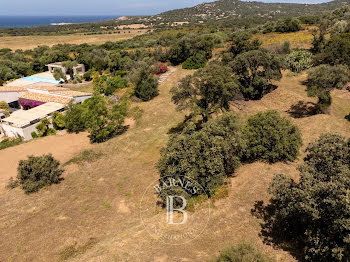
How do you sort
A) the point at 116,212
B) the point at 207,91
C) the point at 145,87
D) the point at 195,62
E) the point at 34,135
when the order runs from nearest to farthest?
1. the point at 116,212
2. the point at 207,91
3. the point at 34,135
4. the point at 145,87
5. the point at 195,62

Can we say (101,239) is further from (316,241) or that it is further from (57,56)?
(57,56)

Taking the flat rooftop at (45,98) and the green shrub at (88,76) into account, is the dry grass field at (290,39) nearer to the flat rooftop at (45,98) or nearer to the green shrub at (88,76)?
the flat rooftop at (45,98)

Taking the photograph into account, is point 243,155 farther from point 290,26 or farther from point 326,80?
point 290,26

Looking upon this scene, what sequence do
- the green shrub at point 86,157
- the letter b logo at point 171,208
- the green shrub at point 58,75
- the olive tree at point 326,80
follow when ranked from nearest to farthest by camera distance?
the letter b logo at point 171,208 → the green shrub at point 86,157 → the olive tree at point 326,80 → the green shrub at point 58,75

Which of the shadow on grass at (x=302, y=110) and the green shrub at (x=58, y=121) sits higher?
the shadow on grass at (x=302, y=110)

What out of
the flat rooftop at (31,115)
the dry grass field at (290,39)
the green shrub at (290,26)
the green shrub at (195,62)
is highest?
the green shrub at (290,26)

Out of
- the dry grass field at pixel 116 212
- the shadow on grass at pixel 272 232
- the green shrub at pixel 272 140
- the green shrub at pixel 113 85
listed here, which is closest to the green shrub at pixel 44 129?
the dry grass field at pixel 116 212

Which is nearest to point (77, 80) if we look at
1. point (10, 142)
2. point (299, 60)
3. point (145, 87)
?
point (145, 87)
